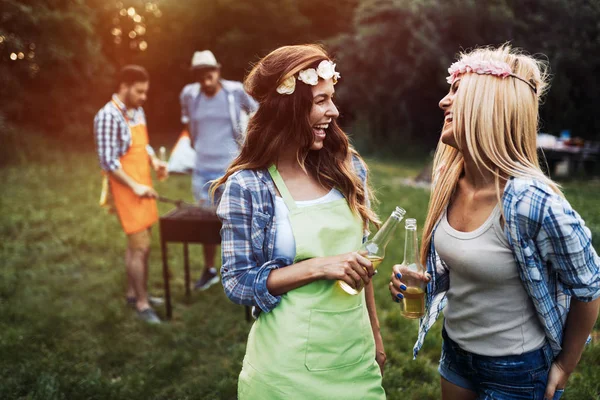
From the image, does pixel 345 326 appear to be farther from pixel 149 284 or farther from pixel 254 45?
pixel 254 45

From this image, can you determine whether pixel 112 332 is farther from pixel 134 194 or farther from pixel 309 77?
pixel 309 77

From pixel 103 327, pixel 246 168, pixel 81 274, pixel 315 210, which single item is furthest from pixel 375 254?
pixel 81 274

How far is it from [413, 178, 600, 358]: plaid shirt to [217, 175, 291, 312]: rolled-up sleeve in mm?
866

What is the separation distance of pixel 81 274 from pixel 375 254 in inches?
224

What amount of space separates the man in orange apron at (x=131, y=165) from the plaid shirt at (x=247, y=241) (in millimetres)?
3385

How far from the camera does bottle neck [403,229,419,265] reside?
2271mm

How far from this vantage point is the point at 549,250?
1906mm

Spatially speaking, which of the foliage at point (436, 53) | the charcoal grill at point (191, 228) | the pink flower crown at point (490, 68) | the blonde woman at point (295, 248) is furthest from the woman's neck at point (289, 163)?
the foliage at point (436, 53)

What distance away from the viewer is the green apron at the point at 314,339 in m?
2.02

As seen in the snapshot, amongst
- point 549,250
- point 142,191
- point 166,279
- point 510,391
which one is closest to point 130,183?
point 142,191

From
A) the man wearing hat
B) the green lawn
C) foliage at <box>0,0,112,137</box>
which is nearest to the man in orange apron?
the green lawn

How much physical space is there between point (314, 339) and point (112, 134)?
3.78 m

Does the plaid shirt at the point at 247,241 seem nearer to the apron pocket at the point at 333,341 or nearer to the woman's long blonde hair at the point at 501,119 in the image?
the apron pocket at the point at 333,341

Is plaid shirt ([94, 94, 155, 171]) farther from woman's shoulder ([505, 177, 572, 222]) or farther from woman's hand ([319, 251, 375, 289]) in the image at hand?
woman's shoulder ([505, 177, 572, 222])
